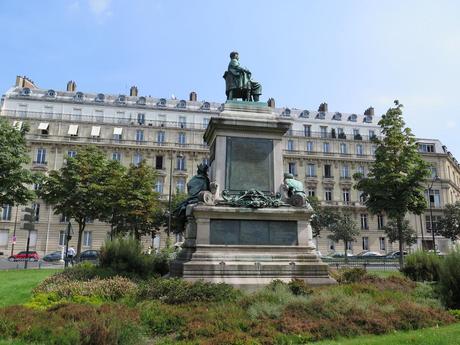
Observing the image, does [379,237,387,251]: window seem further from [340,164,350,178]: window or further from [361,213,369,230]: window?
[340,164,350,178]: window

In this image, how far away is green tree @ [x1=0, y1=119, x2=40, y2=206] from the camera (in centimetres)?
2392

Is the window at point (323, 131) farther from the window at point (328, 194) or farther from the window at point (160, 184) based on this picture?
the window at point (160, 184)

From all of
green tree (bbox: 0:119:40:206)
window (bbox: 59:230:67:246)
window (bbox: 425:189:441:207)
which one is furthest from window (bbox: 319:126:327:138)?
green tree (bbox: 0:119:40:206)

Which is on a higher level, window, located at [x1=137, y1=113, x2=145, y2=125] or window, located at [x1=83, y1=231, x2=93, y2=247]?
window, located at [x1=137, y1=113, x2=145, y2=125]

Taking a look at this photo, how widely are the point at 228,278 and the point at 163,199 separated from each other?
1778 inches

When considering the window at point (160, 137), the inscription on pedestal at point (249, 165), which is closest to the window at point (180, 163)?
the window at point (160, 137)

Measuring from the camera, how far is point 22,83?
60.8 m

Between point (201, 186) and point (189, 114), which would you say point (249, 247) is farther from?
point (189, 114)

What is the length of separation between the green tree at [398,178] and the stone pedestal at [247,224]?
51.7 feet

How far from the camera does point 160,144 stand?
58250 mm

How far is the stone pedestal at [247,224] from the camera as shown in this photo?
11352 mm

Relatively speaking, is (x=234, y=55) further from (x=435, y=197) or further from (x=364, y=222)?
(x=435, y=197)

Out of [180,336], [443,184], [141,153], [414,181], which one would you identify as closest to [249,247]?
[180,336]

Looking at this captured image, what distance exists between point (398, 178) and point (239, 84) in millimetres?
16152
